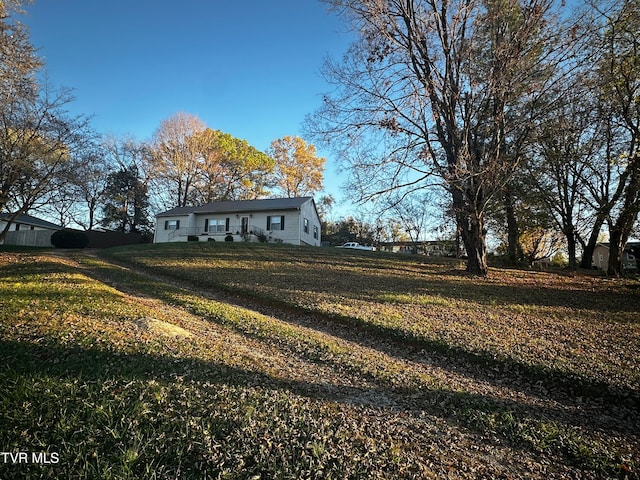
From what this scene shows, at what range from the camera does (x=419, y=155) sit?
1175 cm

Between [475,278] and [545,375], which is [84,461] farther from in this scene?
[475,278]

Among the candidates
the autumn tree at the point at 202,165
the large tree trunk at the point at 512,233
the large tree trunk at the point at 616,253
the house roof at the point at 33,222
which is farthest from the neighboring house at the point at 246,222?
the large tree trunk at the point at 616,253

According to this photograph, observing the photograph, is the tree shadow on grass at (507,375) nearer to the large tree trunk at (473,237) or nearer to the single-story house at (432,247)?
the large tree trunk at (473,237)

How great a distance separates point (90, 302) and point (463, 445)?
23.8 ft

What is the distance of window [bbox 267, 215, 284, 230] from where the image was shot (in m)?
27.0

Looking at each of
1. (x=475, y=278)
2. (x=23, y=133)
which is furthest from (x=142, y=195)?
(x=475, y=278)

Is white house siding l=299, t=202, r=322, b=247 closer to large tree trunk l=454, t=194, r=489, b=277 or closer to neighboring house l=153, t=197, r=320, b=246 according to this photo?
neighboring house l=153, t=197, r=320, b=246

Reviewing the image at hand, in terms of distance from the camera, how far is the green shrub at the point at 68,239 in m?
23.7

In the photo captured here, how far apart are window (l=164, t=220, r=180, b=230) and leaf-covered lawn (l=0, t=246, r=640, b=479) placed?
844 inches

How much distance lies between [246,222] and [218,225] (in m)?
2.65

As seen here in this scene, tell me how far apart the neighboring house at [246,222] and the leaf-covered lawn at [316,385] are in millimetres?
18087

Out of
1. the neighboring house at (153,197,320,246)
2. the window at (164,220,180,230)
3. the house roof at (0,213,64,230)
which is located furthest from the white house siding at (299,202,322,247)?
the house roof at (0,213,64,230)

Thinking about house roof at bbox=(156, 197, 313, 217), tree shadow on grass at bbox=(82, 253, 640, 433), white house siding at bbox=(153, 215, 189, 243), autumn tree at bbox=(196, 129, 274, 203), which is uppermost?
autumn tree at bbox=(196, 129, 274, 203)

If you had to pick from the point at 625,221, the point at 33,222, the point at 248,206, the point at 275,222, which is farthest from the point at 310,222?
the point at 33,222
